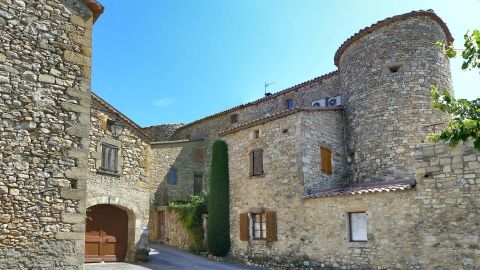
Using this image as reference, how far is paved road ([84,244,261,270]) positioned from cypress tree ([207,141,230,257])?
2.83 ft

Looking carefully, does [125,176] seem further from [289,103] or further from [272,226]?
[289,103]

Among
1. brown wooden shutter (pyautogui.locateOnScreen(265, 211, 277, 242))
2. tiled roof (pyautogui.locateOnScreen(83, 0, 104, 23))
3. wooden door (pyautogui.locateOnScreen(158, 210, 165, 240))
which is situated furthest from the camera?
wooden door (pyautogui.locateOnScreen(158, 210, 165, 240))

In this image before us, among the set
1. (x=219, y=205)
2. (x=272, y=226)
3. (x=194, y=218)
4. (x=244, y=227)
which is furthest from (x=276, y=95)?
(x=272, y=226)

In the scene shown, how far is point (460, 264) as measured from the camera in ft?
35.5

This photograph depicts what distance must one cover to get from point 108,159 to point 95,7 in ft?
24.8

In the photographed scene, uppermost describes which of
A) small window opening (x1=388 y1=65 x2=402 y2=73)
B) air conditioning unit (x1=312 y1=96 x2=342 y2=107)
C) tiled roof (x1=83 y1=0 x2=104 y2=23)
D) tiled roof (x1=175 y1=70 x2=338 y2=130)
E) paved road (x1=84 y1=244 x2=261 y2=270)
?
tiled roof (x1=175 y1=70 x2=338 y2=130)

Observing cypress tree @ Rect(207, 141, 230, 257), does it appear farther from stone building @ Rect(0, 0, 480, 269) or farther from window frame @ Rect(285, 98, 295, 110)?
window frame @ Rect(285, 98, 295, 110)

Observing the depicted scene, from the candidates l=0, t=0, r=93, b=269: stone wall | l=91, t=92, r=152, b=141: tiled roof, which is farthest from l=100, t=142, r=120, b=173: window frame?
l=0, t=0, r=93, b=269: stone wall

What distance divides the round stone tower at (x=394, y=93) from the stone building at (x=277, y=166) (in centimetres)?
5

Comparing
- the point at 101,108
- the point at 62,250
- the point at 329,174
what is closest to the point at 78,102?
the point at 62,250

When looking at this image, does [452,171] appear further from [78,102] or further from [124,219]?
[124,219]

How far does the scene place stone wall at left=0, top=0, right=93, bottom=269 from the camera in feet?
24.0

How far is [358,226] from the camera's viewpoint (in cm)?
1382

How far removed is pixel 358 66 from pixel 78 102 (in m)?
12.8
